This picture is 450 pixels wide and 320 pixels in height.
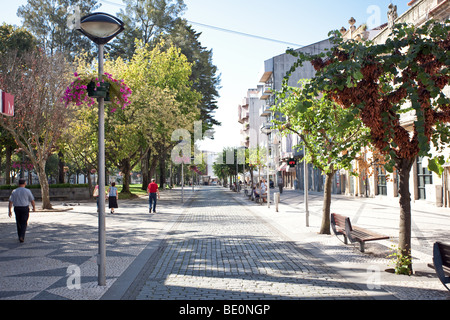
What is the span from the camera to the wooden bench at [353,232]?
29.5ft

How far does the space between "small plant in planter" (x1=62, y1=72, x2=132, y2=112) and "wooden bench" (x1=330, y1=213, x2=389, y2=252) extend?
18.6 feet

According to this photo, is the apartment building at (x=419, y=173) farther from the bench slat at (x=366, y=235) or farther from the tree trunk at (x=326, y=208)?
the bench slat at (x=366, y=235)

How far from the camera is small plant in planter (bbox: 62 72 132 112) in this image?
6.64m

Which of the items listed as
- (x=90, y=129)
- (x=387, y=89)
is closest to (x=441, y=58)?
(x=387, y=89)

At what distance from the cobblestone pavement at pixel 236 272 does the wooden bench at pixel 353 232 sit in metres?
1.09

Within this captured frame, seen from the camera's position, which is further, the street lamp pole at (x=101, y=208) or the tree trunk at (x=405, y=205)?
the tree trunk at (x=405, y=205)

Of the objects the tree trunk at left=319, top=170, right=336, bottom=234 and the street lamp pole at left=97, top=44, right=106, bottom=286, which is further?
the tree trunk at left=319, top=170, right=336, bottom=234

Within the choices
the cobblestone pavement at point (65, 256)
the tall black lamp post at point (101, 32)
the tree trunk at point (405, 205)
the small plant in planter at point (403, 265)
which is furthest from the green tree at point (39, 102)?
the small plant in planter at point (403, 265)

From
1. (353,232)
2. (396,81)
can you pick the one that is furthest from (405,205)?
(353,232)

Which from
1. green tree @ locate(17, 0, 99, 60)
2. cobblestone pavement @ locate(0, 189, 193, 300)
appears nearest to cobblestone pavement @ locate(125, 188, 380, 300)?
cobblestone pavement @ locate(0, 189, 193, 300)

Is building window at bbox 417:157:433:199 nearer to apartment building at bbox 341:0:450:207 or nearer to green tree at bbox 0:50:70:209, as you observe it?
apartment building at bbox 341:0:450:207

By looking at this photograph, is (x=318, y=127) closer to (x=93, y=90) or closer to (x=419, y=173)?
(x=93, y=90)

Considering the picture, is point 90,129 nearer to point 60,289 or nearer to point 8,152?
point 8,152

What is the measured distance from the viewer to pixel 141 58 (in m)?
34.3
